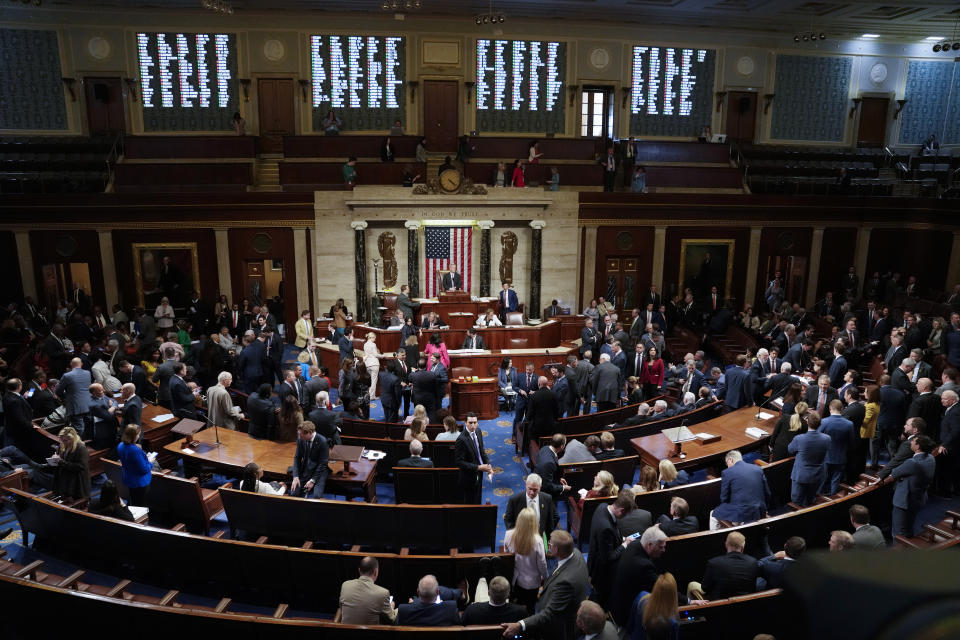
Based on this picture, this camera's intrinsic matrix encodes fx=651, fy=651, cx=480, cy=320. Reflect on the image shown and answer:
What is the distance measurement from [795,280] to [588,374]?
39.7 ft

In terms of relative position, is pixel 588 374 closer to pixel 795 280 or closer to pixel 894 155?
pixel 795 280

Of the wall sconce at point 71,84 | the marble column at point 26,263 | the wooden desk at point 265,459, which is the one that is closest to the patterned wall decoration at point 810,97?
the wooden desk at point 265,459

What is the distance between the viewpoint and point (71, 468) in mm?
6895

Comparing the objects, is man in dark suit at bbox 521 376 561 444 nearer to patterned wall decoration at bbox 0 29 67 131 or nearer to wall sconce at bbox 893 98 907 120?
patterned wall decoration at bbox 0 29 67 131

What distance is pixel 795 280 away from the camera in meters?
19.6

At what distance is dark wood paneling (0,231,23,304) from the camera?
1614 cm

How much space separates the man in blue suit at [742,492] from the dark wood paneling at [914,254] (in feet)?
50.8

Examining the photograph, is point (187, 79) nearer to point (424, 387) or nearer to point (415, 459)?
point (424, 387)

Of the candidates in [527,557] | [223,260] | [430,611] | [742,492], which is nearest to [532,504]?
[527,557]

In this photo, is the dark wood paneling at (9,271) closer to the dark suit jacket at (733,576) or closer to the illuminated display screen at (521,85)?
the illuminated display screen at (521,85)

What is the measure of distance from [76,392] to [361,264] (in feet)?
29.1

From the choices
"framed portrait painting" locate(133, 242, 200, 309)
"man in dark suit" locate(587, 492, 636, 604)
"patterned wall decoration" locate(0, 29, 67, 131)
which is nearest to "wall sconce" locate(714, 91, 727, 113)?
"framed portrait painting" locate(133, 242, 200, 309)

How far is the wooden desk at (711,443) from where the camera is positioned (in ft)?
26.1

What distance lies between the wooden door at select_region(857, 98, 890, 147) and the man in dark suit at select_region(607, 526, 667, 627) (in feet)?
73.2
